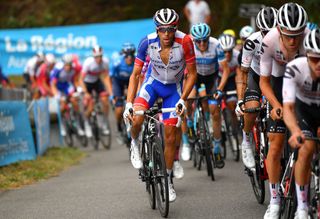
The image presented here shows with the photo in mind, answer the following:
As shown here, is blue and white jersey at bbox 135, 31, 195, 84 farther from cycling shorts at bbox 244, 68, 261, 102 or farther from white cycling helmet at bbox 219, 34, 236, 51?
white cycling helmet at bbox 219, 34, 236, 51

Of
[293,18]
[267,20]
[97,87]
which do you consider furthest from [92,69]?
[293,18]

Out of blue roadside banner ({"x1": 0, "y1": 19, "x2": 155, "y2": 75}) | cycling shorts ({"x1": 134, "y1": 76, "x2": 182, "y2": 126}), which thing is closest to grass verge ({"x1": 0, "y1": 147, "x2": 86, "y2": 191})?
cycling shorts ({"x1": 134, "y1": 76, "x2": 182, "y2": 126})

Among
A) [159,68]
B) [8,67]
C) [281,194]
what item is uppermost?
[159,68]

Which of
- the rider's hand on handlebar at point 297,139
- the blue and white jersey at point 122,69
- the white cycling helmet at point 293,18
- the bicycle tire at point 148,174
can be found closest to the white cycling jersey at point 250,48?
the bicycle tire at point 148,174

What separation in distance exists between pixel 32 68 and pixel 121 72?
33.5ft

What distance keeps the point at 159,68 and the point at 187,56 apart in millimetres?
410

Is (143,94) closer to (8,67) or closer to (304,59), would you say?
(304,59)

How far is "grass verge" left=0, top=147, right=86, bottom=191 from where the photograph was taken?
13.3 m

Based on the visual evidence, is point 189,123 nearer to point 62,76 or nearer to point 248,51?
point 248,51

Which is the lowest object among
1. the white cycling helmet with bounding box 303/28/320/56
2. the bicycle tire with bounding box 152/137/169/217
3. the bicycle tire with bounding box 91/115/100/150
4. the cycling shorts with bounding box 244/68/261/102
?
the bicycle tire with bounding box 91/115/100/150

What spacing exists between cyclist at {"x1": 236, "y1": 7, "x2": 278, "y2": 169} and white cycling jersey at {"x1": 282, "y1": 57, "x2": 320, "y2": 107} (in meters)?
2.27

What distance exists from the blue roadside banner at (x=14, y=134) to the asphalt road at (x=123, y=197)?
1.01m

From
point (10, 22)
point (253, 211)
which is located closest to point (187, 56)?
point (253, 211)

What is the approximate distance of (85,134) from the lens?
2056 cm
